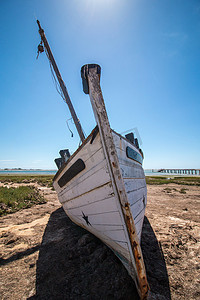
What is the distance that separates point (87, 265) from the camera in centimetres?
268

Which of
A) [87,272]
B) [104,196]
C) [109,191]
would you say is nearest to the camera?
A: [109,191]

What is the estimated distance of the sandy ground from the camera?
2.11m

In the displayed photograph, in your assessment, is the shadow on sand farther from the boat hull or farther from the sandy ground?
the boat hull

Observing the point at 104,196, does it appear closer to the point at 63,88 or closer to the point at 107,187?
the point at 107,187

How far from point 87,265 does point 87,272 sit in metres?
0.18

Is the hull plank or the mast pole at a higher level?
the mast pole

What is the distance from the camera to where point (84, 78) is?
250cm

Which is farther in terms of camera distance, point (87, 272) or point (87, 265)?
point (87, 265)

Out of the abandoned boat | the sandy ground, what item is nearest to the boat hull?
the abandoned boat

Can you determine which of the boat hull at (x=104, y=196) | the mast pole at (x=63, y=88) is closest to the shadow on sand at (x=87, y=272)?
the boat hull at (x=104, y=196)

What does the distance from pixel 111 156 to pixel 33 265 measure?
2.83 m

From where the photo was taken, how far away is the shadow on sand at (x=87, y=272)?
82.1 inches

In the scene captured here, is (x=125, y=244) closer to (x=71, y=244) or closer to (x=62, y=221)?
(x=71, y=244)

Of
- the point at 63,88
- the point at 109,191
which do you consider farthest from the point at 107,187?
the point at 63,88
